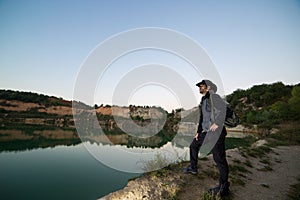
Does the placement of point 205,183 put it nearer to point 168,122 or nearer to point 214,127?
point 214,127

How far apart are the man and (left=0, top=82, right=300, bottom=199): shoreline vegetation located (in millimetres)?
565

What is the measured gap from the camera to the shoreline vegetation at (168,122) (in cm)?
555

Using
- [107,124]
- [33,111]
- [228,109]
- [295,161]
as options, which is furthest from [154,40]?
[33,111]

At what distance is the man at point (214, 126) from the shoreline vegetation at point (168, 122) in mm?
565

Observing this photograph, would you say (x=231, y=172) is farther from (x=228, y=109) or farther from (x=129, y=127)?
(x=129, y=127)

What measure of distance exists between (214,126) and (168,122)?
46872mm

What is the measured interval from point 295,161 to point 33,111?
7341 cm

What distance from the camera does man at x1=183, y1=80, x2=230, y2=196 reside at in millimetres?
3660

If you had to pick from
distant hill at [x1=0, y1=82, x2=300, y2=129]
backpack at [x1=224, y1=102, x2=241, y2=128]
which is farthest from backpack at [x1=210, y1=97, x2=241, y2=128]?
distant hill at [x1=0, y1=82, x2=300, y2=129]

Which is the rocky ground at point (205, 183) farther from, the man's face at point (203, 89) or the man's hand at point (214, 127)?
the man's face at point (203, 89)

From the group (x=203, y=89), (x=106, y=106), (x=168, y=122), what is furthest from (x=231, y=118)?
(x=106, y=106)

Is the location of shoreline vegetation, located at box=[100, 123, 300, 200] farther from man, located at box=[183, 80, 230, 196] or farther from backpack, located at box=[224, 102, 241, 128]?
backpack, located at box=[224, 102, 241, 128]

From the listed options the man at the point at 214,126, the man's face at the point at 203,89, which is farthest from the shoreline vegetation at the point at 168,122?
the man's face at the point at 203,89

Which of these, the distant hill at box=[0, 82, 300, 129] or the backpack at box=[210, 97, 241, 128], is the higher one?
the distant hill at box=[0, 82, 300, 129]
